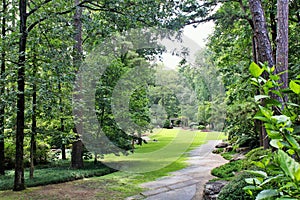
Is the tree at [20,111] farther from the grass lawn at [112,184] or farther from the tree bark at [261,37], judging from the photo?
the tree bark at [261,37]

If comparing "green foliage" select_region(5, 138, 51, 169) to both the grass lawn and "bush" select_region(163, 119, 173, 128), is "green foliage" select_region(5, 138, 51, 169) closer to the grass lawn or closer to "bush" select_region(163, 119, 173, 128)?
the grass lawn

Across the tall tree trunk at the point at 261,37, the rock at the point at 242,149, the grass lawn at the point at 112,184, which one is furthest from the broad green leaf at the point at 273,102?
the rock at the point at 242,149

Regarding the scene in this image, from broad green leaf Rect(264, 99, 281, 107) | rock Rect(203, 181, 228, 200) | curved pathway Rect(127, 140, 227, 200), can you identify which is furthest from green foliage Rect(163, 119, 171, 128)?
broad green leaf Rect(264, 99, 281, 107)

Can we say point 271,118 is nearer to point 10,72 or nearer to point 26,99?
point 10,72

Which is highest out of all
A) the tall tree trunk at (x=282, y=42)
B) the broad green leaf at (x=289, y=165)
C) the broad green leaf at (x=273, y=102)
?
the tall tree trunk at (x=282, y=42)

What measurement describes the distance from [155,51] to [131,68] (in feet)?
3.01

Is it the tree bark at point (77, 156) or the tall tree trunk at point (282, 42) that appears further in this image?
the tree bark at point (77, 156)

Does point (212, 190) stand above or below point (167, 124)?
below

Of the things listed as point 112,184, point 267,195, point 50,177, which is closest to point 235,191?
point 267,195

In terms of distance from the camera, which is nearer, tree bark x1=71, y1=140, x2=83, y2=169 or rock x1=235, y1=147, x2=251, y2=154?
tree bark x1=71, y1=140, x2=83, y2=169

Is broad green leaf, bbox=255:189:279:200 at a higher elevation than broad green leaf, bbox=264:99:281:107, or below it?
below

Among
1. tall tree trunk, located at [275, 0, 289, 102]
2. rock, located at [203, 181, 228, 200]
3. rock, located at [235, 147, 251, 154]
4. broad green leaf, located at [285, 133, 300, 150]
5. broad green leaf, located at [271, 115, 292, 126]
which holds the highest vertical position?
tall tree trunk, located at [275, 0, 289, 102]

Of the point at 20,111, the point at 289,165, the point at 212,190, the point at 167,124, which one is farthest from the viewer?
the point at 167,124

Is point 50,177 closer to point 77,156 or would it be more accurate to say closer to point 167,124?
point 77,156
